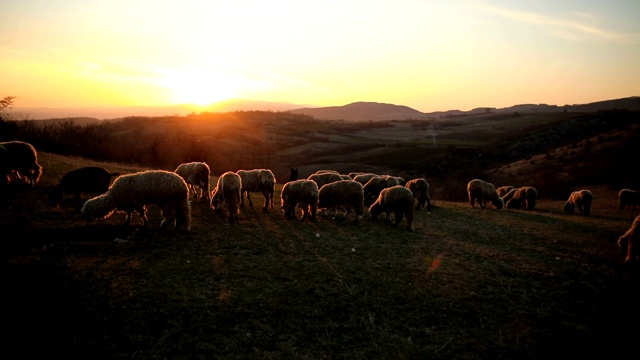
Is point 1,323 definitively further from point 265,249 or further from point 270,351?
point 265,249

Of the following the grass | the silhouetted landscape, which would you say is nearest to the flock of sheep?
the silhouetted landscape

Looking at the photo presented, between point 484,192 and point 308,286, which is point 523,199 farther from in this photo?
point 308,286

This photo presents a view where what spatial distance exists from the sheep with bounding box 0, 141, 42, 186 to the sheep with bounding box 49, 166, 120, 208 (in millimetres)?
2988

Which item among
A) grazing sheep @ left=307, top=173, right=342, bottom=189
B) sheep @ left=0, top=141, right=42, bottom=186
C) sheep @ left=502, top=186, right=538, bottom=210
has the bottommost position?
sheep @ left=502, top=186, right=538, bottom=210

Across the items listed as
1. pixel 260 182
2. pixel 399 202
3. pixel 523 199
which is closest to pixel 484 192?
pixel 523 199

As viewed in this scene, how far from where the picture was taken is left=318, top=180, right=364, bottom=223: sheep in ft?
51.4

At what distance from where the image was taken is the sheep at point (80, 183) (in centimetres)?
1419

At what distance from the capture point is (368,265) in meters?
10.4

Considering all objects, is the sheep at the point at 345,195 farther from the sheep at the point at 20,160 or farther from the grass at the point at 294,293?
the sheep at the point at 20,160

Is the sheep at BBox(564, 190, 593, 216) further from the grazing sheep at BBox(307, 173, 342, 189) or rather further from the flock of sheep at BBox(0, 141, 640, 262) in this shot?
the grazing sheep at BBox(307, 173, 342, 189)

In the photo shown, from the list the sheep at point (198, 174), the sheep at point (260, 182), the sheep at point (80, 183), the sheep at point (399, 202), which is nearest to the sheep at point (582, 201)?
the sheep at point (399, 202)

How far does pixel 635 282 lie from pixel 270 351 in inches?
423

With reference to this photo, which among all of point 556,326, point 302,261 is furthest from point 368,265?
point 556,326

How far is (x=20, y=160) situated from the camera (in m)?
16.2
